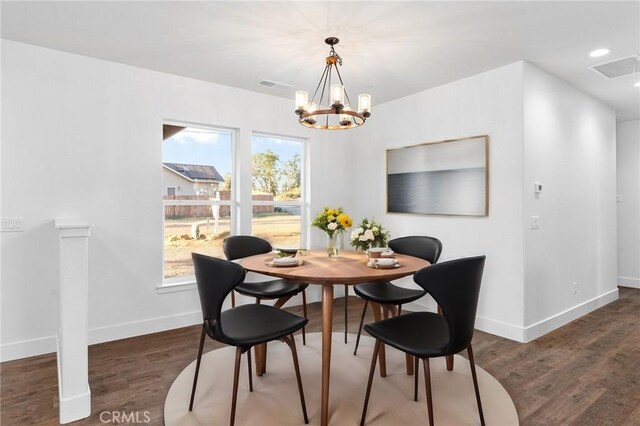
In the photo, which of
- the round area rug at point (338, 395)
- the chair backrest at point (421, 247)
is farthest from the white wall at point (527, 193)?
the round area rug at point (338, 395)

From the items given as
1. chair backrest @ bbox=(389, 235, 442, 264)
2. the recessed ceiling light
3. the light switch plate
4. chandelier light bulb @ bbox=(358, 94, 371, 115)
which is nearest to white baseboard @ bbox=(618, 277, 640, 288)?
the recessed ceiling light

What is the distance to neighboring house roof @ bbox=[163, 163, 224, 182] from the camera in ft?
12.6

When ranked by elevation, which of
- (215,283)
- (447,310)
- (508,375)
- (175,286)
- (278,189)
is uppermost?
(278,189)

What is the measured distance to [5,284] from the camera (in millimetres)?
2965

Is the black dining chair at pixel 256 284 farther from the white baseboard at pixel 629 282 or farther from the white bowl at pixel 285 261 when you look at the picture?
the white baseboard at pixel 629 282

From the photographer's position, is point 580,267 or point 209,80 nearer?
point 209,80

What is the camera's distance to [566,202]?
395cm

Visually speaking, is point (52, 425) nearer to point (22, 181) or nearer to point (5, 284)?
point (5, 284)

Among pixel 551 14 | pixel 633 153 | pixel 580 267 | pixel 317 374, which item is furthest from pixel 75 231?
pixel 633 153

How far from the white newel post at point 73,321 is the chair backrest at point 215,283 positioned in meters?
0.76

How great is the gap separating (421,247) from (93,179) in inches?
119

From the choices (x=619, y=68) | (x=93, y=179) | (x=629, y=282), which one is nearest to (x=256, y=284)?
(x=93, y=179)

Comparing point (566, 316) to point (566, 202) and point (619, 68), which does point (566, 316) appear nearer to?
point (566, 202)

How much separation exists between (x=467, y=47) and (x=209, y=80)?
2.54 meters
